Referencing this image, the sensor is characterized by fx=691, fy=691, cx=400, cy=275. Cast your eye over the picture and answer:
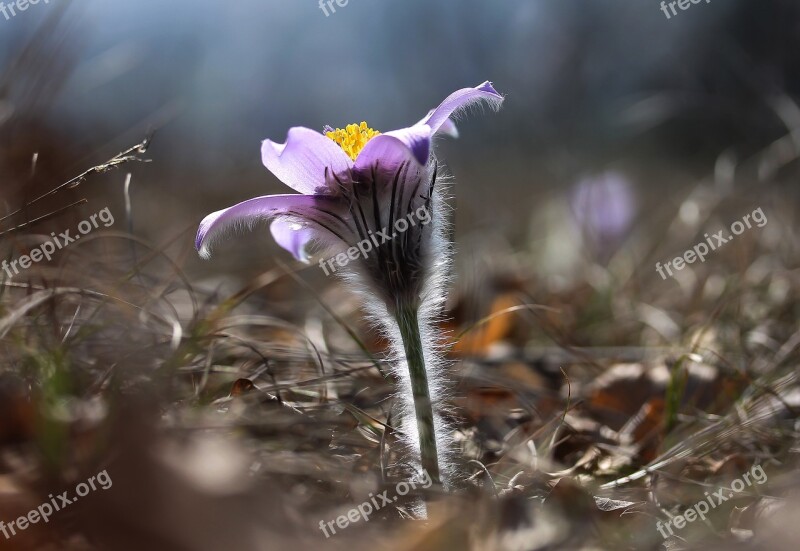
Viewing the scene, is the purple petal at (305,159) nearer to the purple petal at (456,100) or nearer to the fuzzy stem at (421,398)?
the purple petal at (456,100)

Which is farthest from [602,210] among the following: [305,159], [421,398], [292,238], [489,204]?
[305,159]

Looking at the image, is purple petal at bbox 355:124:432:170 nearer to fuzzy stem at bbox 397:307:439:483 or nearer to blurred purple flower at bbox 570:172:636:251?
fuzzy stem at bbox 397:307:439:483

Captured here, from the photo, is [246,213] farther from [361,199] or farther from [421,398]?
[421,398]

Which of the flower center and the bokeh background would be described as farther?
the bokeh background

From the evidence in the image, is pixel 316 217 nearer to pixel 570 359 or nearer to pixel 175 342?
pixel 175 342

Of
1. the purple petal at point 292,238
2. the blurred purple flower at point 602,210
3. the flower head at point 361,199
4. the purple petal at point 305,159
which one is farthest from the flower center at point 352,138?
the blurred purple flower at point 602,210

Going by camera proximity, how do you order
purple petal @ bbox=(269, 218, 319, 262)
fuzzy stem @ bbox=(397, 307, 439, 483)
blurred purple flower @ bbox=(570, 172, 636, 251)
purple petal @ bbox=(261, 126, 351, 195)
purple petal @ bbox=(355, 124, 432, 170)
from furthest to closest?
blurred purple flower @ bbox=(570, 172, 636, 251) < purple petal @ bbox=(269, 218, 319, 262) < fuzzy stem @ bbox=(397, 307, 439, 483) < purple petal @ bbox=(261, 126, 351, 195) < purple petal @ bbox=(355, 124, 432, 170)

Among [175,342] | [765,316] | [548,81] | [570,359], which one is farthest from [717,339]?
[548,81]

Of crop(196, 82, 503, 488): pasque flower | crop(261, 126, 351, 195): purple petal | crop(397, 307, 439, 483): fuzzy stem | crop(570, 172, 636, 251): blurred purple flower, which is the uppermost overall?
crop(261, 126, 351, 195): purple petal

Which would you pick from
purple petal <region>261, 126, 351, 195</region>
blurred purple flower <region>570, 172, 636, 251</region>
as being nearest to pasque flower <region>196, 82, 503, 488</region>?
purple petal <region>261, 126, 351, 195</region>
